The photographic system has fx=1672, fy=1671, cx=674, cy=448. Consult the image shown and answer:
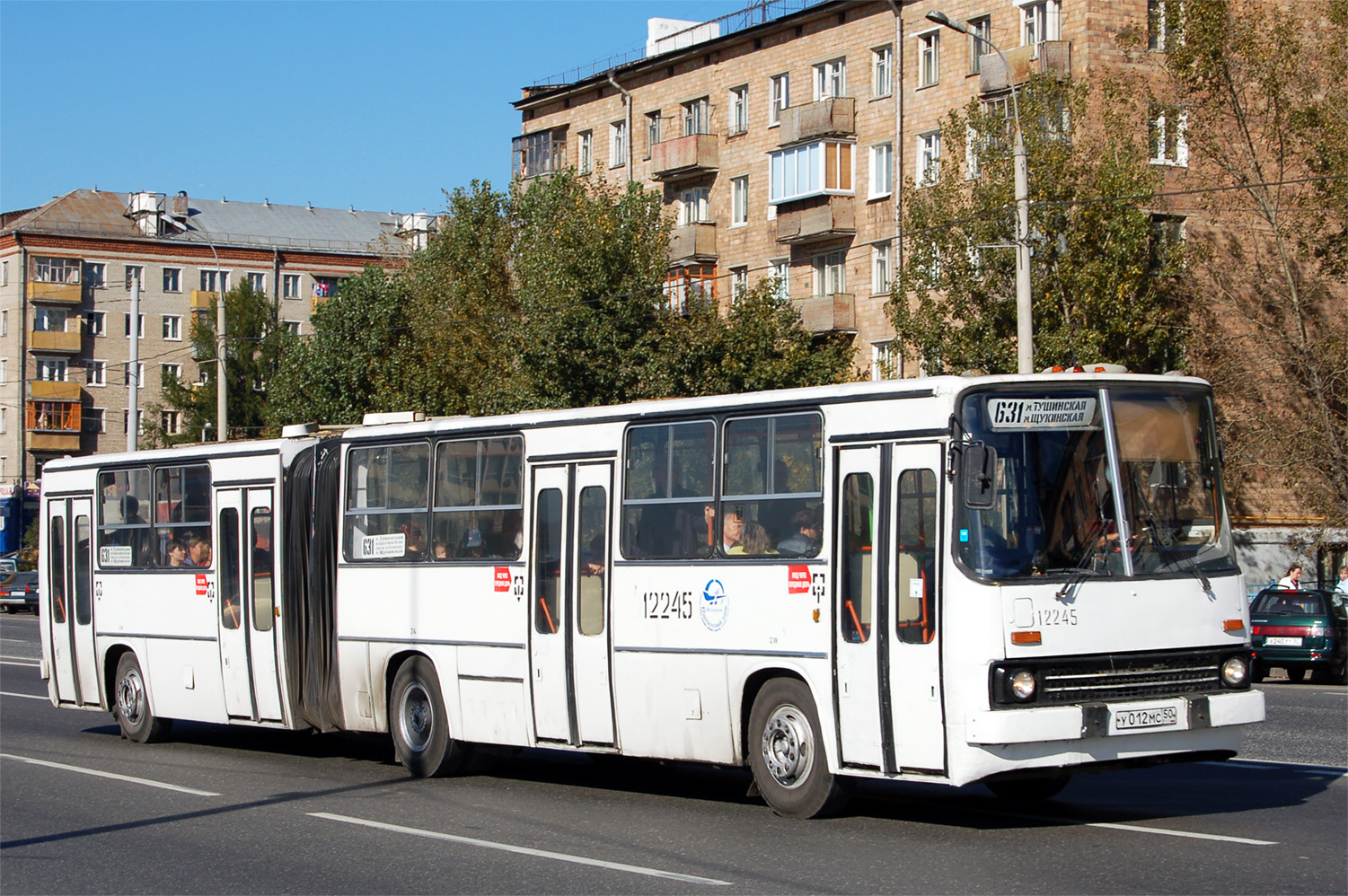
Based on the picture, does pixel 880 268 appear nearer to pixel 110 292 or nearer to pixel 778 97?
pixel 778 97

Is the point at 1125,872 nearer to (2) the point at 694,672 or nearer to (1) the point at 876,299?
(2) the point at 694,672

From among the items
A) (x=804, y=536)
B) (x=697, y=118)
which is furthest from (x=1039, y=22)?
(x=804, y=536)

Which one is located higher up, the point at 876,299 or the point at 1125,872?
the point at 876,299

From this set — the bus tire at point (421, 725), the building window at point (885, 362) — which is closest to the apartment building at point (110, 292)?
the building window at point (885, 362)

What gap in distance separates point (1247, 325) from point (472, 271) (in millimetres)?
21271

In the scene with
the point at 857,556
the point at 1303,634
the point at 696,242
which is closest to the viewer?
the point at 857,556

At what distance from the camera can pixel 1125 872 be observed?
8445 mm

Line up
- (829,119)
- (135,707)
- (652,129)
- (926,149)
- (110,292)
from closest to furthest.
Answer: (135,707)
(926,149)
(829,119)
(652,129)
(110,292)

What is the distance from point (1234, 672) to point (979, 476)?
2.14m

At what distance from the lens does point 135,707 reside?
17328 mm

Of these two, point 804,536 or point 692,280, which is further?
point 692,280

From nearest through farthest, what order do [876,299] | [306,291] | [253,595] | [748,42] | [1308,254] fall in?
[253,595]
[1308,254]
[876,299]
[748,42]
[306,291]

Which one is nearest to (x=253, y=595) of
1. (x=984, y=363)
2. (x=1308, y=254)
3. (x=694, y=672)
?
(x=694, y=672)

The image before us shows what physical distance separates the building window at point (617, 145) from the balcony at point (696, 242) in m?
5.27
